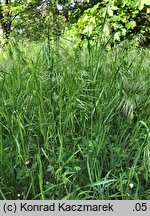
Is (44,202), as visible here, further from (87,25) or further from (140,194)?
(87,25)

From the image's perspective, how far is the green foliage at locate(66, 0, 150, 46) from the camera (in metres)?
4.00

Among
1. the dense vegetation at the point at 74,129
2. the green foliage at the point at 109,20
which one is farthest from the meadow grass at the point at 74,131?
the green foliage at the point at 109,20

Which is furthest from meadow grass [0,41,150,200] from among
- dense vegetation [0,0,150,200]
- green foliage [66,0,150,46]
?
green foliage [66,0,150,46]

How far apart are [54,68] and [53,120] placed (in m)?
0.66

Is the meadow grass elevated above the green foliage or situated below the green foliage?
below

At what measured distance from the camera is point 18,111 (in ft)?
7.37

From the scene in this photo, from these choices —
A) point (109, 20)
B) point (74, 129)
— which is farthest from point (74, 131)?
point (109, 20)

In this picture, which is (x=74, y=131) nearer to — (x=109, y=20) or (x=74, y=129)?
(x=74, y=129)

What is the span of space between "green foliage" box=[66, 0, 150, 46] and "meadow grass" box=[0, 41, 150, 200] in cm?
124

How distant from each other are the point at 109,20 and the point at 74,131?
2.75m

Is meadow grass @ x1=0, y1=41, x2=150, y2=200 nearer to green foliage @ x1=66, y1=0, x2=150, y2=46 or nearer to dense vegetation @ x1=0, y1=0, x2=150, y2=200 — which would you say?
dense vegetation @ x1=0, y1=0, x2=150, y2=200

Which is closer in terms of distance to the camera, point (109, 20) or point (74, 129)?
point (74, 129)

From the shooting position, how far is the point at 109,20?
4586 mm

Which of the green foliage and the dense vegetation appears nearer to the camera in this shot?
the dense vegetation
